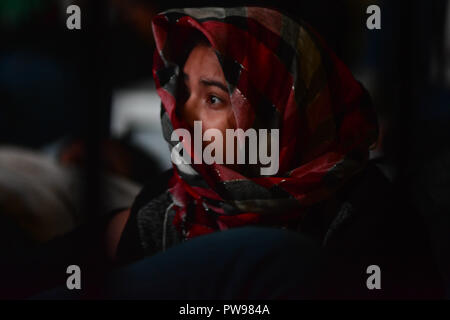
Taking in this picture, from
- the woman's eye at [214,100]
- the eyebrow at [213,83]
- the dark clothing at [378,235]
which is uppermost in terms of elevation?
→ the eyebrow at [213,83]

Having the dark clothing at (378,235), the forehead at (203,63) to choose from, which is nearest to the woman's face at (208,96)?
the forehead at (203,63)

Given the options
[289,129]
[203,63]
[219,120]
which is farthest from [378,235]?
[203,63]

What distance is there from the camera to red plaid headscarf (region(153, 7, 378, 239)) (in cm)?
116

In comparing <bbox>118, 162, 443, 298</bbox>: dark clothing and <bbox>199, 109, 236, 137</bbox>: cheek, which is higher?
<bbox>199, 109, 236, 137</bbox>: cheek

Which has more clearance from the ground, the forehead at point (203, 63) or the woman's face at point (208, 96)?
the forehead at point (203, 63)

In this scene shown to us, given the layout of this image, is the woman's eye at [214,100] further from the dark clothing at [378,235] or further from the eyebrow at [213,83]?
the dark clothing at [378,235]

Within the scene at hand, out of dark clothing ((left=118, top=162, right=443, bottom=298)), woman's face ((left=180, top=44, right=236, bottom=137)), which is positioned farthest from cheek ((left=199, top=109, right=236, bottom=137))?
dark clothing ((left=118, top=162, right=443, bottom=298))

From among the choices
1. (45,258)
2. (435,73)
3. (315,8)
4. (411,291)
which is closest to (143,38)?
(315,8)

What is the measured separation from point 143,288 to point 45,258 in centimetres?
44

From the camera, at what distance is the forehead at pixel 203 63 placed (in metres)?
1.17

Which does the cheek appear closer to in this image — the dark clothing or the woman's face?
the woman's face

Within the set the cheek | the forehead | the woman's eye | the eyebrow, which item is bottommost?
the cheek

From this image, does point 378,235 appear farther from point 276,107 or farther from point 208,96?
point 208,96

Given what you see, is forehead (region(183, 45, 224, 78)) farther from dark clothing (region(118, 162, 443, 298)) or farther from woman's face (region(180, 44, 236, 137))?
dark clothing (region(118, 162, 443, 298))
